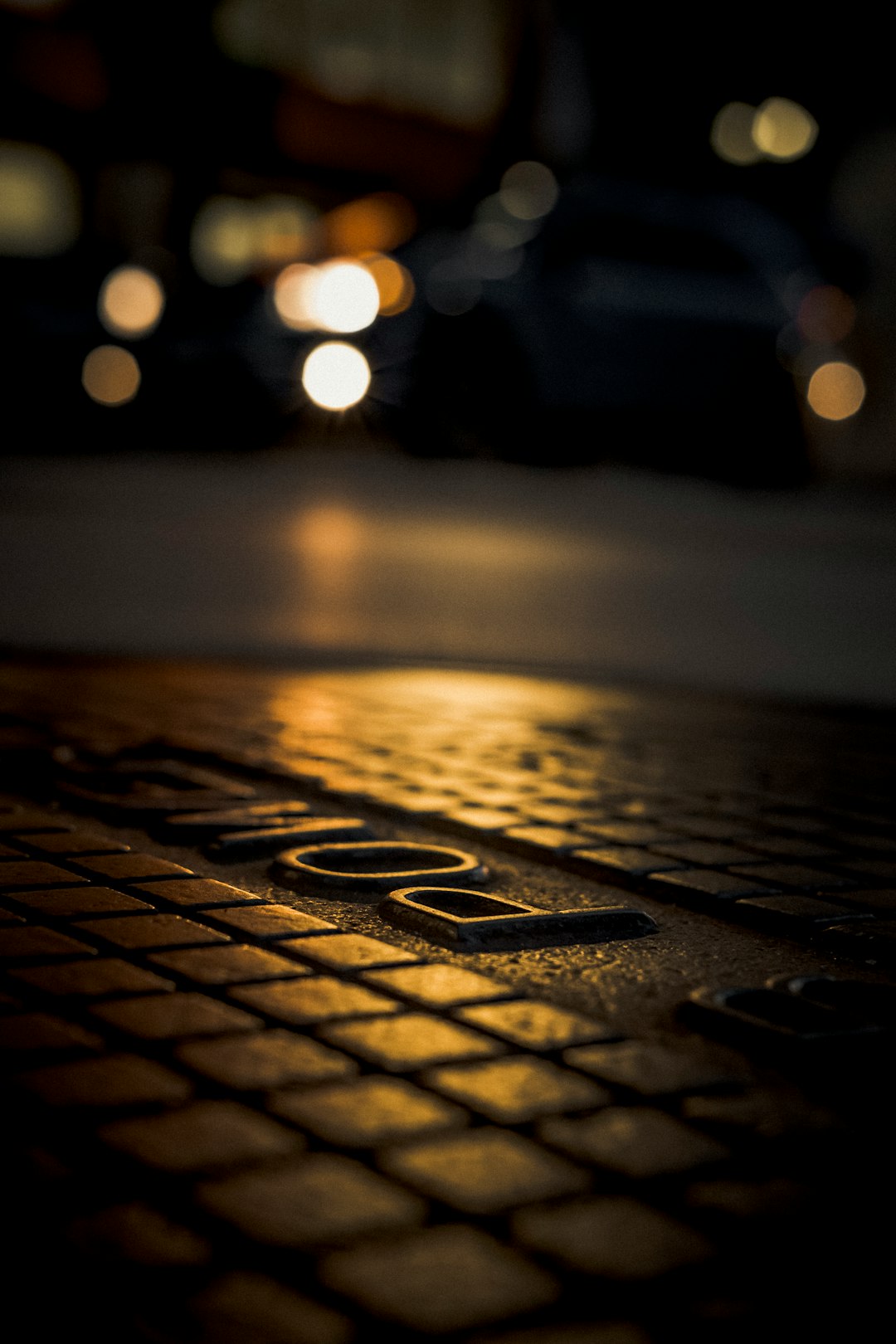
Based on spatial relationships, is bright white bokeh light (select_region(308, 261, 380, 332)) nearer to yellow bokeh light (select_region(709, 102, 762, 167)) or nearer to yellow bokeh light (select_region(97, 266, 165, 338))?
yellow bokeh light (select_region(97, 266, 165, 338))

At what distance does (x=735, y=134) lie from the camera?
71.1 feet

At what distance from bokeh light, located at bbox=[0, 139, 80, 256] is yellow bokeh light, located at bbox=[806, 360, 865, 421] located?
11972 mm

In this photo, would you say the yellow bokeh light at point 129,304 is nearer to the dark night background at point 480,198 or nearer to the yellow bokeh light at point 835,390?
the dark night background at point 480,198

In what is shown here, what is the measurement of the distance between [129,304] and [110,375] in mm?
510

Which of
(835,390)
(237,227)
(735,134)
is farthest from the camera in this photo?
(237,227)

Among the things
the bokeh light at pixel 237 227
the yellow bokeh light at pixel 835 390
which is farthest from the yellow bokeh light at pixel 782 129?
the yellow bokeh light at pixel 835 390

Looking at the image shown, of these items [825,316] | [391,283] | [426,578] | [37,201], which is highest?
[37,201]

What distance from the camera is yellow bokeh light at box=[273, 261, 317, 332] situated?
11.3 meters

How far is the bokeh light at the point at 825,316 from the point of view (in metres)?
11.1

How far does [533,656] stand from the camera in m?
5.03

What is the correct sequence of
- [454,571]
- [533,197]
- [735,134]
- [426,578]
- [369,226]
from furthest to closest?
[735,134] < [369,226] < [533,197] < [454,571] < [426,578]

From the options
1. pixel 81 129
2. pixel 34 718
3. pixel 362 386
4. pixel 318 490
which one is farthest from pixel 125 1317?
pixel 81 129

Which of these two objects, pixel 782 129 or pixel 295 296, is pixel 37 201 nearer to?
pixel 782 129

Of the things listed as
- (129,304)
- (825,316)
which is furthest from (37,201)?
(825,316)
